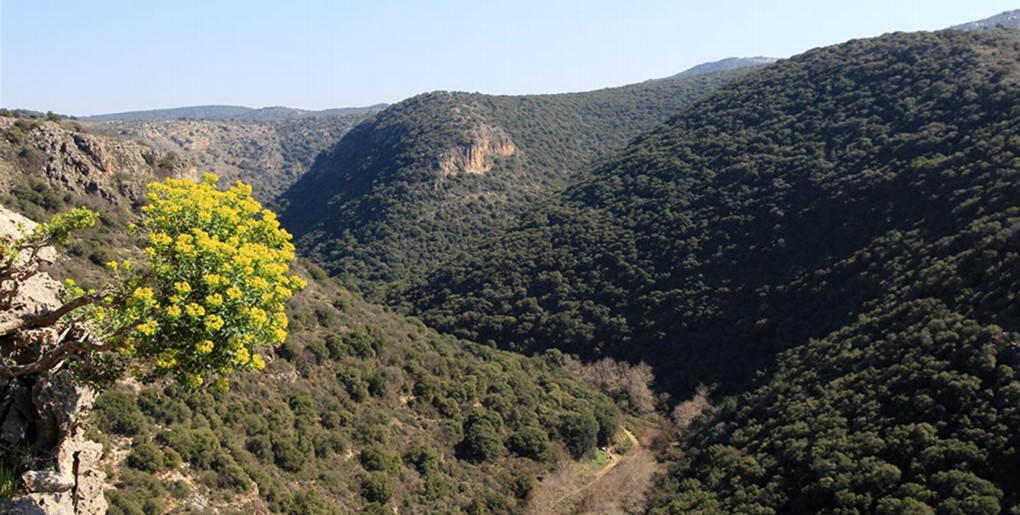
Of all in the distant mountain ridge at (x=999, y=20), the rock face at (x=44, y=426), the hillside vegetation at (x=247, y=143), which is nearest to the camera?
the rock face at (x=44, y=426)

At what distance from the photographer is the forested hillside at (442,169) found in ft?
288

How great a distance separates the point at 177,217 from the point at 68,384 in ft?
9.56

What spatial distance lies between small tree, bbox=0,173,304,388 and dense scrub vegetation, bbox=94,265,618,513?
38.9 ft

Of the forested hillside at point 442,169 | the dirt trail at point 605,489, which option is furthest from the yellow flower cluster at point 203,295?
the forested hillside at point 442,169

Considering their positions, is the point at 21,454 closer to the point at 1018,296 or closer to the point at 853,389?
the point at 853,389

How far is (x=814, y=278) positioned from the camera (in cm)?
4797

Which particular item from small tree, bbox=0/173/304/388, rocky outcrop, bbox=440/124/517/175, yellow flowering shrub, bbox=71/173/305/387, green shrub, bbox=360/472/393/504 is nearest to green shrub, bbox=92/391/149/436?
green shrub, bbox=360/472/393/504

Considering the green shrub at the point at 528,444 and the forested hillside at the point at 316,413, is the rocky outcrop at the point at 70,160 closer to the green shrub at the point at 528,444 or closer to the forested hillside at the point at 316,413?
the forested hillside at the point at 316,413

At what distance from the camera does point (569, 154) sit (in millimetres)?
110062

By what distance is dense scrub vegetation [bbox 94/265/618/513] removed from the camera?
2295 centimetres

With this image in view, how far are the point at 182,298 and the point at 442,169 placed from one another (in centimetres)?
9154

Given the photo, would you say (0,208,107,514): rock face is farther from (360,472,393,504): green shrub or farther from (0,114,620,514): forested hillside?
(360,472,393,504): green shrub

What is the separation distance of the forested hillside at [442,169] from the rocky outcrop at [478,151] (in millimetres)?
172

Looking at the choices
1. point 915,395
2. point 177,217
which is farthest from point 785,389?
point 177,217
